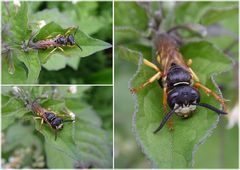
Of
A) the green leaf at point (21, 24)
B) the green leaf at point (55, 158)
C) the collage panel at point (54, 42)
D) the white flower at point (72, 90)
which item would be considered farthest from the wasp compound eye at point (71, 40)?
the green leaf at point (55, 158)

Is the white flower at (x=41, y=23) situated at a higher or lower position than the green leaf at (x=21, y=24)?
higher

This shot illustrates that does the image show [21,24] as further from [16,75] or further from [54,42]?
[16,75]

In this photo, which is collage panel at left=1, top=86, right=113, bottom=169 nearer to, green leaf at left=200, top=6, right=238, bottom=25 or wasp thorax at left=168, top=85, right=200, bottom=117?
wasp thorax at left=168, top=85, right=200, bottom=117

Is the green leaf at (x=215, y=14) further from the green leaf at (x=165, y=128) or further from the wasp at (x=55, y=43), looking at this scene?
the wasp at (x=55, y=43)

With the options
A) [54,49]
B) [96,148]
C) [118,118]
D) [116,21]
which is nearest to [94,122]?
[96,148]

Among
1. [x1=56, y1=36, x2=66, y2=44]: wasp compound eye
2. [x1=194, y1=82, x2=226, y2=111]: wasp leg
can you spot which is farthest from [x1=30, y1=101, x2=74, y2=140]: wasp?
[x1=194, y1=82, x2=226, y2=111]: wasp leg

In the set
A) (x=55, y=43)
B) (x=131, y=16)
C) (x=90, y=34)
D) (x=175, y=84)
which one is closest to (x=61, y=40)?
(x=55, y=43)

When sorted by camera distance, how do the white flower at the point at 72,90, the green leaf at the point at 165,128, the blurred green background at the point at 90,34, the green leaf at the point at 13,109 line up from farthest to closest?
the blurred green background at the point at 90,34, the white flower at the point at 72,90, the green leaf at the point at 13,109, the green leaf at the point at 165,128

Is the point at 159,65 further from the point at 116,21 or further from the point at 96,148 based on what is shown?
the point at 96,148
